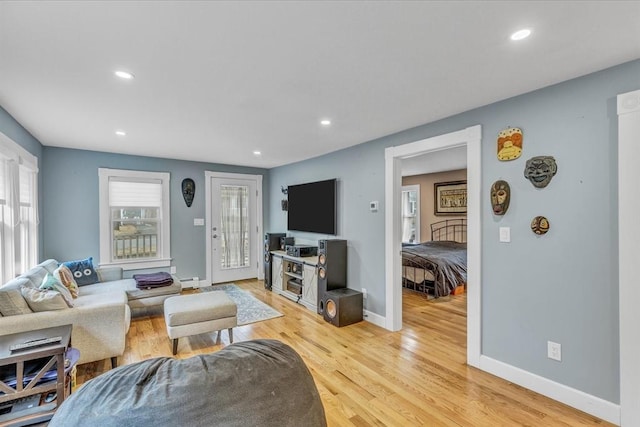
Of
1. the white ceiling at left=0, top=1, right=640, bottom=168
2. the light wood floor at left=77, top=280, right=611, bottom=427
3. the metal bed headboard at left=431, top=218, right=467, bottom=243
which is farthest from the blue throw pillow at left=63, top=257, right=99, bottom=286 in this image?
the metal bed headboard at left=431, top=218, right=467, bottom=243

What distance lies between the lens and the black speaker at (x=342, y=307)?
3656 mm

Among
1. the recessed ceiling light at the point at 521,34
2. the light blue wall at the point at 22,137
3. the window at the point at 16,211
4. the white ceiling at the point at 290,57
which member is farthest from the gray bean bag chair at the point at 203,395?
the light blue wall at the point at 22,137

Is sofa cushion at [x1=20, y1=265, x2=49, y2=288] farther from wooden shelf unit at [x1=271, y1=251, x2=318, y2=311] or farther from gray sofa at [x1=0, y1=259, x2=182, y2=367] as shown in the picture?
wooden shelf unit at [x1=271, y1=251, x2=318, y2=311]

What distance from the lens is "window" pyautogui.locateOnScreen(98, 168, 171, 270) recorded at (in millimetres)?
4684

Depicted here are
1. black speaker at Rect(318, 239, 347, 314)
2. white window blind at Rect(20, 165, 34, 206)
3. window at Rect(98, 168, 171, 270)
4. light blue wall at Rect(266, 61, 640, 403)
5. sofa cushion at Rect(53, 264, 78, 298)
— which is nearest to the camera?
light blue wall at Rect(266, 61, 640, 403)

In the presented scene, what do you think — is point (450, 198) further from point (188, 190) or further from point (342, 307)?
point (188, 190)

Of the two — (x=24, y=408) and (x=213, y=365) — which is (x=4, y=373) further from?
(x=213, y=365)

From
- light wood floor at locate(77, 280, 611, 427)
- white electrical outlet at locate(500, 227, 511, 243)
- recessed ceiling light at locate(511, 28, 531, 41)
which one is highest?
recessed ceiling light at locate(511, 28, 531, 41)

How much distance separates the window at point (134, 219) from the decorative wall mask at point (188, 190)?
0.91 feet

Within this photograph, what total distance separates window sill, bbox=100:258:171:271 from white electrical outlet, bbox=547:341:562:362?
5.27m

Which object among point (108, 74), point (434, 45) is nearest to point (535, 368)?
point (434, 45)

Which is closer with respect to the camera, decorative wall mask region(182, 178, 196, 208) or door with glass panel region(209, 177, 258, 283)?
decorative wall mask region(182, 178, 196, 208)

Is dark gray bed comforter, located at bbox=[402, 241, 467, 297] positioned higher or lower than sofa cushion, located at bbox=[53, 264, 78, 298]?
lower

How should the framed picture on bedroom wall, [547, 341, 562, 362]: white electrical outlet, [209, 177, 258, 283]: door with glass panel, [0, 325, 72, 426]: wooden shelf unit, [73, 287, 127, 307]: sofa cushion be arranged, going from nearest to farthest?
[0, 325, 72, 426]: wooden shelf unit < [547, 341, 562, 362]: white electrical outlet < [73, 287, 127, 307]: sofa cushion < [209, 177, 258, 283]: door with glass panel < the framed picture on bedroom wall
